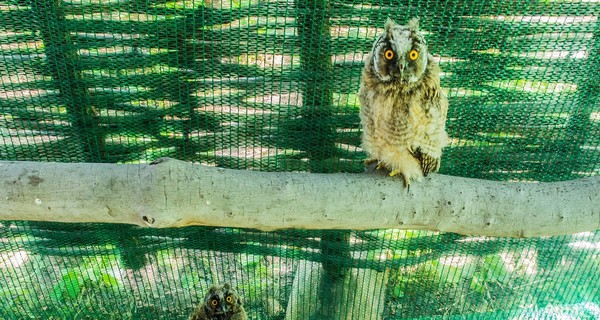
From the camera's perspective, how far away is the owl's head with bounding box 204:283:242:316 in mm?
2732

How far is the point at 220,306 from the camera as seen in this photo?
8.99ft

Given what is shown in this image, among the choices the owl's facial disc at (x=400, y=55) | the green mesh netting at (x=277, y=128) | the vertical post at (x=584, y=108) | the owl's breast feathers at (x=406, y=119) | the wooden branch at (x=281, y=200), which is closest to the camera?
the wooden branch at (x=281, y=200)

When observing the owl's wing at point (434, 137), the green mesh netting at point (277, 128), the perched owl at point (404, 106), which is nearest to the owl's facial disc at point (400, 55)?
the perched owl at point (404, 106)

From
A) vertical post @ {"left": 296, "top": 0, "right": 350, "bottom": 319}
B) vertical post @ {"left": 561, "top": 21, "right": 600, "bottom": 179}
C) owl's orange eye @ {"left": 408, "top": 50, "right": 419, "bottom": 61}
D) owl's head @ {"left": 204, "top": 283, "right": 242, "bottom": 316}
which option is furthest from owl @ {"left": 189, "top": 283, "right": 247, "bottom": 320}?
vertical post @ {"left": 561, "top": 21, "right": 600, "bottom": 179}

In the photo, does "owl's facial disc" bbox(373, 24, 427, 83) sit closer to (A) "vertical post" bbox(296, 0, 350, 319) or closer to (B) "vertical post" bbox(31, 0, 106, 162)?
(A) "vertical post" bbox(296, 0, 350, 319)

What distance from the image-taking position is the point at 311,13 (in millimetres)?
2381

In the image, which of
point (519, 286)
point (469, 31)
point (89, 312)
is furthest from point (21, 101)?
point (519, 286)

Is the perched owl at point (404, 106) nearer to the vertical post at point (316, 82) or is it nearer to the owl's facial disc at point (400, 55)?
the owl's facial disc at point (400, 55)

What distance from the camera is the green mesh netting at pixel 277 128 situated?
2387 mm

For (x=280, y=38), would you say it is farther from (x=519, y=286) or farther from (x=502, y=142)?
(x=519, y=286)

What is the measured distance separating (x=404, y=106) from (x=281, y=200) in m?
0.73

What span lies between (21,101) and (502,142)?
8.36 feet

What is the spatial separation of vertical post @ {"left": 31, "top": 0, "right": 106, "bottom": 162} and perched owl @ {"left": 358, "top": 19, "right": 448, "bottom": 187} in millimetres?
1383

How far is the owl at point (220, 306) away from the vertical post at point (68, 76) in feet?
3.14
